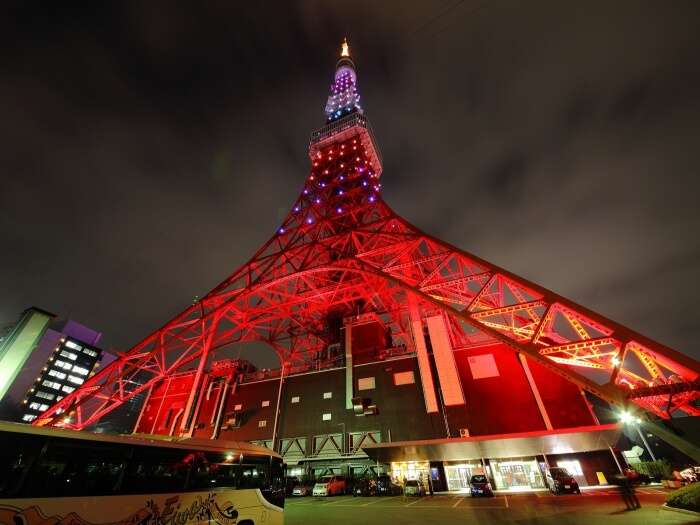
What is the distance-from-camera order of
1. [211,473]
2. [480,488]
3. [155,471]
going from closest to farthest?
[155,471]
[211,473]
[480,488]

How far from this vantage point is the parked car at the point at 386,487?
779 inches

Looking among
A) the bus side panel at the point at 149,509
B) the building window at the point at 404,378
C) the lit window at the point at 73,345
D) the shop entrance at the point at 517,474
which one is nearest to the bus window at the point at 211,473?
the bus side panel at the point at 149,509

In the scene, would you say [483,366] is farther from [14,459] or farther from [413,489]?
[14,459]

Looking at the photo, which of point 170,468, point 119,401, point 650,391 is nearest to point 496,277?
point 650,391

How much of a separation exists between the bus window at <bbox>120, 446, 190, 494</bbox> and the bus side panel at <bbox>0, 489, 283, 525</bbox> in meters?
0.15

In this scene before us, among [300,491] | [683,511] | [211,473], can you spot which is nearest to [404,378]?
[300,491]

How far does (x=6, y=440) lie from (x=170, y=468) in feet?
9.79

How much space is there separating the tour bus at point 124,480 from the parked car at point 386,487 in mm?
14057

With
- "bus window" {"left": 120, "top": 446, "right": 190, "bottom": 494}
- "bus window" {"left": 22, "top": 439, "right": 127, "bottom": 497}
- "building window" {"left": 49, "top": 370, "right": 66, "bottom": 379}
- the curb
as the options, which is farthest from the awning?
"building window" {"left": 49, "top": 370, "right": 66, "bottom": 379}

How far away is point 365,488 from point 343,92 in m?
40.6

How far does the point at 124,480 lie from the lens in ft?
20.1

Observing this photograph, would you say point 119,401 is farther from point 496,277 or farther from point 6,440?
point 496,277

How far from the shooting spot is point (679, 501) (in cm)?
838

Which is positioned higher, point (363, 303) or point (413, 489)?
point (363, 303)
